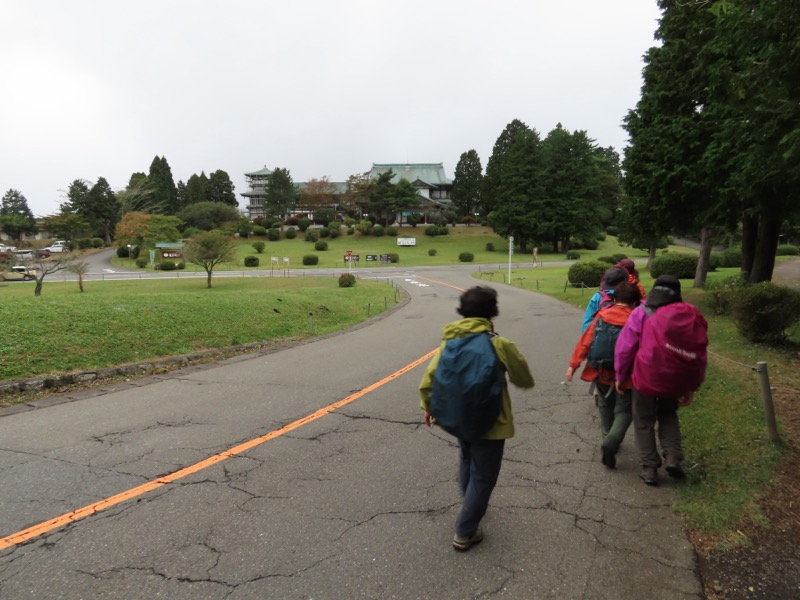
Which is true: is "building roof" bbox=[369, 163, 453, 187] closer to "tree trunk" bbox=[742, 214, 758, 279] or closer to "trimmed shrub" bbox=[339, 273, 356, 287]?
"trimmed shrub" bbox=[339, 273, 356, 287]

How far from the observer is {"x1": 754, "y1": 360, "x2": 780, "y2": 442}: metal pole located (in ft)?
14.3

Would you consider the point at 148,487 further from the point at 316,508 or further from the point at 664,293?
the point at 664,293

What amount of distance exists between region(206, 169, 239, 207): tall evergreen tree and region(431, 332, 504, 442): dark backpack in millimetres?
89940

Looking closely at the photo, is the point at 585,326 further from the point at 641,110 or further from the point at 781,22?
the point at 641,110

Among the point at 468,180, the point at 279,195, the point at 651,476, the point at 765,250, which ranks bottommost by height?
the point at 651,476

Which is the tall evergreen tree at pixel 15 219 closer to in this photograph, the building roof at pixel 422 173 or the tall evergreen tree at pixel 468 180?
the building roof at pixel 422 173

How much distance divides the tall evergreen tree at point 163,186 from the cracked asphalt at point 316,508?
75.7 m

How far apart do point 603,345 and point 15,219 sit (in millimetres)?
98340

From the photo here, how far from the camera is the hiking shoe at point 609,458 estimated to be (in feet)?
13.7

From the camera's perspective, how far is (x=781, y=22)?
4848mm

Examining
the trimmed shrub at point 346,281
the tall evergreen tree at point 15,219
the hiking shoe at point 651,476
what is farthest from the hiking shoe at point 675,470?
the tall evergreen tree at point 15,219

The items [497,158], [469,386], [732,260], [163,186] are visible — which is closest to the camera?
[469,386]

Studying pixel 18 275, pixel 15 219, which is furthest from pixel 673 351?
pixel 15 219

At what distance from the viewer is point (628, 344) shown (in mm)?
3852
